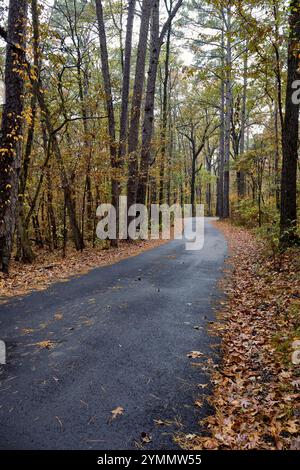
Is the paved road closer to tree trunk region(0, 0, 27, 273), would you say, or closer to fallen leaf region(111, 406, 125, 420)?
fallen leaf region(111, 406, 125, 420)

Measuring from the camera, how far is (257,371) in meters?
3.91

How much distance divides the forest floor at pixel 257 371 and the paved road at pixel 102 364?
0.76 ft

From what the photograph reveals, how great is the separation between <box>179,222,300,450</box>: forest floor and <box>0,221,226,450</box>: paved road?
23 centimetres

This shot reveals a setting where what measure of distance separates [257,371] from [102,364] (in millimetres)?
1813

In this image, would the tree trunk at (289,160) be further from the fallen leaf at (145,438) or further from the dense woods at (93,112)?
the fallen leaf at (145,438)

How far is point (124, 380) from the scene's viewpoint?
3555 mm

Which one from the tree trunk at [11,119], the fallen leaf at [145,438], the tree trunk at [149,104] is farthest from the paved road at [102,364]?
the tree trunk at [149,104]

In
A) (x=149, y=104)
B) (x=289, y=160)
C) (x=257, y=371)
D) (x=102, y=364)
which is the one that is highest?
Answer: (x=149, y=104)

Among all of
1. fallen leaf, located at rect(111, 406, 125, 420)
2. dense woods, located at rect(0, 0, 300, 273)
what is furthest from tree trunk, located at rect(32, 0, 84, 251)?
fallen leaf, located at rect(111, 406, 125, 420)

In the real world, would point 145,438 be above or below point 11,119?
below

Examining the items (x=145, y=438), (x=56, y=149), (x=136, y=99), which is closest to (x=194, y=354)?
(x=145, y=438)

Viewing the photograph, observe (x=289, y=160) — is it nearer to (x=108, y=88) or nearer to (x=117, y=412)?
(x=108, y=88)

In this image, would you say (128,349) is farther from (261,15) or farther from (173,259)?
(261,15)

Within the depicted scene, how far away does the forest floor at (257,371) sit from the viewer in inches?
111
